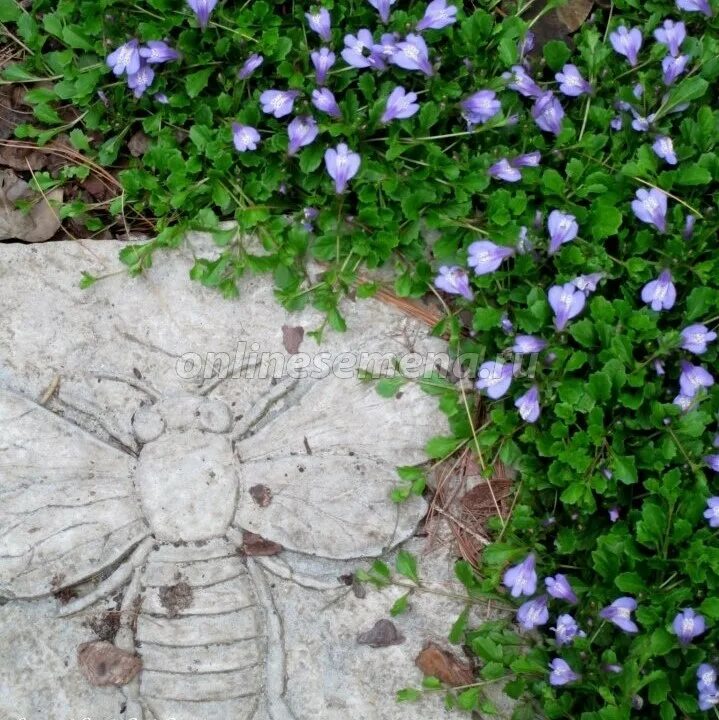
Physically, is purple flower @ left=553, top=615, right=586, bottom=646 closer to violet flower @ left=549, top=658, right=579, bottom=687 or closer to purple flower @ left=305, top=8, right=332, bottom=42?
violet flower @ left=549, top=658, right=579, bottom=687

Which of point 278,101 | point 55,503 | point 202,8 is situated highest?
point 202,8

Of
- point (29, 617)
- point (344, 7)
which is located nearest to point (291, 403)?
point (29, 617)

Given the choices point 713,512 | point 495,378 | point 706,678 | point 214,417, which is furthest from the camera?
point 214,417

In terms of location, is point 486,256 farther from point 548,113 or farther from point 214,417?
point 214,417

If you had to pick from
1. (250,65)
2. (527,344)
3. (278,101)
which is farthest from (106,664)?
(250,65)

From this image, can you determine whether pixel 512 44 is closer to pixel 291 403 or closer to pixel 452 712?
pixel 291 403

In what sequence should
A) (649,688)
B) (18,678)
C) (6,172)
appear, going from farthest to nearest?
(6,172) < (18,678) < (649,688)

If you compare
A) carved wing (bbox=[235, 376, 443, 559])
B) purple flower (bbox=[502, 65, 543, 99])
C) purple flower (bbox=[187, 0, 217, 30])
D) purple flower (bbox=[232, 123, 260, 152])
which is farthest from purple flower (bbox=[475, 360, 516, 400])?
purple flower (bbox=[187, 0, 217, 30])
